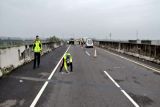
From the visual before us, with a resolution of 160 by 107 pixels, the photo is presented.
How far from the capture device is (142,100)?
820 cm

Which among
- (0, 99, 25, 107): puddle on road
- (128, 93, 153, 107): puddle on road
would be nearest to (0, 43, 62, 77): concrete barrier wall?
(0, 99, 25, 107): puddle on road

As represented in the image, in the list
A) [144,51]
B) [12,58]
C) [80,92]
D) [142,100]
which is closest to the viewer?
[142,100]

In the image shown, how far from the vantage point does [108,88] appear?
1018cm

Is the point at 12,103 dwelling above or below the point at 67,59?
below

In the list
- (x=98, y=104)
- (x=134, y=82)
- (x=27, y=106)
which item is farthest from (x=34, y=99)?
(x=134, y=82)

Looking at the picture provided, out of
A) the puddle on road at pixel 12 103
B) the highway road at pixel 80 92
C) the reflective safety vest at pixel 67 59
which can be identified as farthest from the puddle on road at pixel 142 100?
the reflective safety vest at pixel 67 59

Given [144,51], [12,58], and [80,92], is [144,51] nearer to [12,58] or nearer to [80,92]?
[12,58]

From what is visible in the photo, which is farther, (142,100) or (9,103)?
(142,100)

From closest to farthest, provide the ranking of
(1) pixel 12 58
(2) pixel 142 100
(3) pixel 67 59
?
1. (2) pixel 142 100
2. (3) pixel 67 59
3. (1) pixel 12 58

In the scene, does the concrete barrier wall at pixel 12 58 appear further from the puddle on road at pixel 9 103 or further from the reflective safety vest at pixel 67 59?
the puddle on road at pixel 9 103

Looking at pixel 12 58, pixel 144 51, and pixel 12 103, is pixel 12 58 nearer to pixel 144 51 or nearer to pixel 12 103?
→ pixel 12 103

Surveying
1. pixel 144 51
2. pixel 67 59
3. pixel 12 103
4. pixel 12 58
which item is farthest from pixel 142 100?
pixel 144 51

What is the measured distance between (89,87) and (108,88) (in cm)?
75

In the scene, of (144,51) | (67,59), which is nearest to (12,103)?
(67,59)
